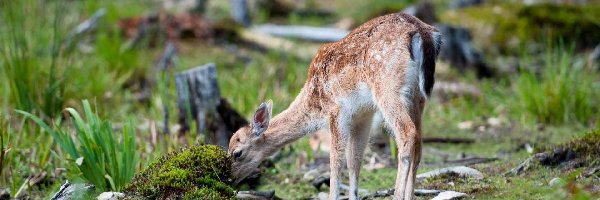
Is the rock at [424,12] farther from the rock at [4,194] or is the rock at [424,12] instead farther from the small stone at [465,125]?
the rock at [4,194]

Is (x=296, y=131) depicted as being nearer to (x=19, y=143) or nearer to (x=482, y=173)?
(x=482, y=173)

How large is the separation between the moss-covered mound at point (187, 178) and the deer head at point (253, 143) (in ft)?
1.33

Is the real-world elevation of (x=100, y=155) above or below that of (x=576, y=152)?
above

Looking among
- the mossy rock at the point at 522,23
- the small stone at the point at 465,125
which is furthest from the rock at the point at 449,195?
the mossy rock at the point at 522,23

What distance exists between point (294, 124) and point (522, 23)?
26.7 feet

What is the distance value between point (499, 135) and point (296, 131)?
3.22 m

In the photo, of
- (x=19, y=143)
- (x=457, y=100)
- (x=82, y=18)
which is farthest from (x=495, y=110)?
(x=82, y=18)

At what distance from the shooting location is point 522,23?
45.7 feet

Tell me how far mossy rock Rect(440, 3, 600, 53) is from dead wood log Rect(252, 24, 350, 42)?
166cm

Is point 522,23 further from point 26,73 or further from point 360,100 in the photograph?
point 360,100

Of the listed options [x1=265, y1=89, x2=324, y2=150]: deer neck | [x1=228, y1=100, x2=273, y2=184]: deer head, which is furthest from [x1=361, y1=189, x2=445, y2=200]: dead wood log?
[x1=228, y1=100, x2=273, y2=184]: deer head

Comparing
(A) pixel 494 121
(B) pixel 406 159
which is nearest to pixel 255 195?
(B) pixel 406 159

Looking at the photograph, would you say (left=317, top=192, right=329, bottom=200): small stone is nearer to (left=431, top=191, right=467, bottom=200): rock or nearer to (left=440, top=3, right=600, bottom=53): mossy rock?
(left=431, top=191, right=467, bottom=200): rock

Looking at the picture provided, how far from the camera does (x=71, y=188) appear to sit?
5.77 metres
